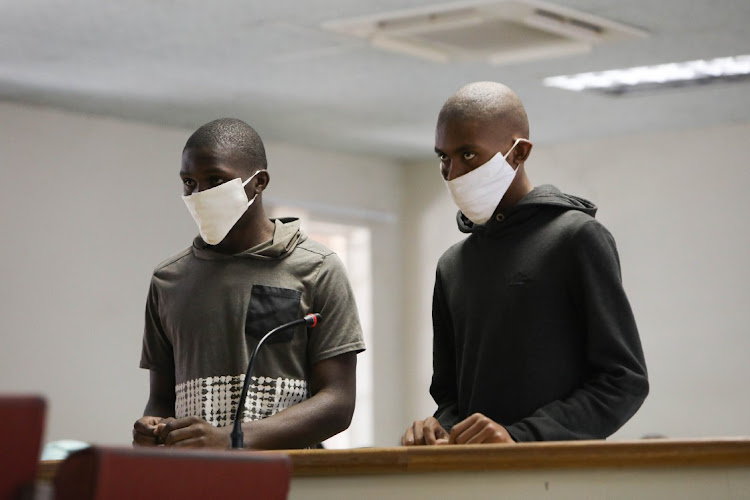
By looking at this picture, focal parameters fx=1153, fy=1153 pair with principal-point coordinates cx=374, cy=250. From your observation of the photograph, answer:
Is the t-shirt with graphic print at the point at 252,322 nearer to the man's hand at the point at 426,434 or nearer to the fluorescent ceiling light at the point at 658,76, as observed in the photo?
the man's hand at the point at 426,434

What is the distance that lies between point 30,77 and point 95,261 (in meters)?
1.26

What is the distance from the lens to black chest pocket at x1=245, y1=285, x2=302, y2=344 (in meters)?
2.37

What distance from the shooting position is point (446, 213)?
851 centimetres


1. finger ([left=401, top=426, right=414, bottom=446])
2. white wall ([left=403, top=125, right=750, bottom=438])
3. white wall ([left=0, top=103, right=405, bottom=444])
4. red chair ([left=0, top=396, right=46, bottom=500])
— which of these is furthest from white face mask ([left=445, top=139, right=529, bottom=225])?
white wall ([left=403, top=125, right=750, bottom=438])

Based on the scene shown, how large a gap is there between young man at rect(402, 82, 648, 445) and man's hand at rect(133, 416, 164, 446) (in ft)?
1.65

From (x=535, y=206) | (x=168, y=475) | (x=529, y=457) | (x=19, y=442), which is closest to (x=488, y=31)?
(x=535, y=206)

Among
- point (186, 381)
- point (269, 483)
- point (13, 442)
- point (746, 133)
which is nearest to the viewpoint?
point (13, 442)

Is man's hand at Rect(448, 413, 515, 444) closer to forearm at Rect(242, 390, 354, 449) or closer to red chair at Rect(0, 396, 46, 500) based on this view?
forearm at Rect(242, 390, 354, 449)

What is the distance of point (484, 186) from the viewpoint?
2.24 m

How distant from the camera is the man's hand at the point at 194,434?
214cm

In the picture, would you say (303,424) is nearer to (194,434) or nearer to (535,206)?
(194,434)

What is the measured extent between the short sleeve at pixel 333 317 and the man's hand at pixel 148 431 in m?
0.34

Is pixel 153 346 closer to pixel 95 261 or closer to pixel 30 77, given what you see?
pixel 30 77

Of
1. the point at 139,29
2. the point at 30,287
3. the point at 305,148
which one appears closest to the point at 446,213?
the point at 305,148
